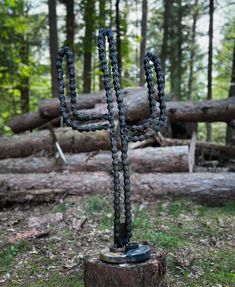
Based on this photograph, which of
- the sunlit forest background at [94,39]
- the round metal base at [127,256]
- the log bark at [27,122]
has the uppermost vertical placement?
the sunlit forest background at [94,39]

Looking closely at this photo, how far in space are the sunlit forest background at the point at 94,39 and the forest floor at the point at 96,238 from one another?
4777 mm

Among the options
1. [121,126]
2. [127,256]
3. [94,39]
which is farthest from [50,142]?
[94,39]

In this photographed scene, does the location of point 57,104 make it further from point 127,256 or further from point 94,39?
point 127,256

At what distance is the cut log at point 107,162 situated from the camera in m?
8.48

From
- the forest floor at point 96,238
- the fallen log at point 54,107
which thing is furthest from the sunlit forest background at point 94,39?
the forest floor at point 96,238

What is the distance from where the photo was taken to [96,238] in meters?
6.27

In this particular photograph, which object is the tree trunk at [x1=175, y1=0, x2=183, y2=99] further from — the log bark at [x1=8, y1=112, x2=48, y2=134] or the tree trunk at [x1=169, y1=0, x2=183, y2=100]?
the log bark at [x1=8, y1=112, x2=48, y2=134]

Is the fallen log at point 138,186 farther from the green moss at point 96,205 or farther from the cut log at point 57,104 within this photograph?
the cut log at point 57,104

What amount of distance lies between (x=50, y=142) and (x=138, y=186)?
8.93ft

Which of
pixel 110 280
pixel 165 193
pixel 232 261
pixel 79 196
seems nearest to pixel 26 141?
pixel 79 196

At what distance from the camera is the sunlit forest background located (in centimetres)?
1270

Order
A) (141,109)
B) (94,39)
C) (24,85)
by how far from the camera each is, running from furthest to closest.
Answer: (24,85)
(94,39)
(141,109)

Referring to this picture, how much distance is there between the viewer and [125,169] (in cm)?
380

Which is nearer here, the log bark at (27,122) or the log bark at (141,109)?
the log bark at (141,109)
